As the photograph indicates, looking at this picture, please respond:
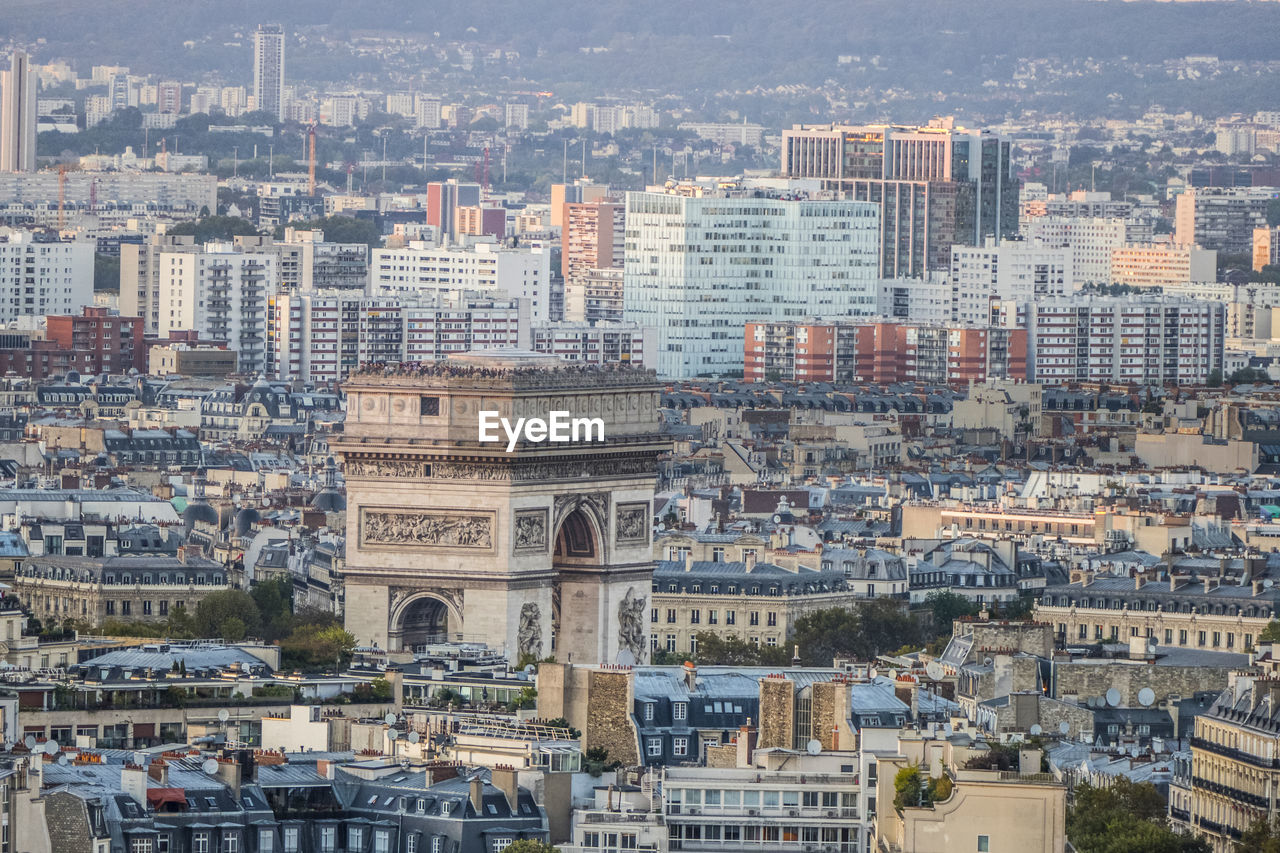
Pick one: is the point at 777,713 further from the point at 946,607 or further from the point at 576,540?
the point at 946,607

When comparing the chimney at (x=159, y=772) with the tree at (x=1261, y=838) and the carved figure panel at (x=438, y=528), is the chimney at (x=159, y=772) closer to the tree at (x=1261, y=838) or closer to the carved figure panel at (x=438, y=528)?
the tree at (x=1261, y=838)

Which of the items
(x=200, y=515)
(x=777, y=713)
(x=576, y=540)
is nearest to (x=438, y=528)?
(x=576, y=540)

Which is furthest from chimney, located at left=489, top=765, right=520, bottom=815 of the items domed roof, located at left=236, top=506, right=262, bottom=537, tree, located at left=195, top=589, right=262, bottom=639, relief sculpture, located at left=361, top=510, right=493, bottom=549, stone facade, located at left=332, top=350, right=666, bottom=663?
domed roof, located at left=236, top=506, right=262, bottom=537

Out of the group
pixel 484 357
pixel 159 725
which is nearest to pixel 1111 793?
pixel 159 725

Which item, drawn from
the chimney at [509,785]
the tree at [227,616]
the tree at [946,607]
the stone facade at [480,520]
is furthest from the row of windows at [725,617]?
the chimney at [509,785]

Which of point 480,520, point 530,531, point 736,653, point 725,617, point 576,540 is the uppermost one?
point 480,520
